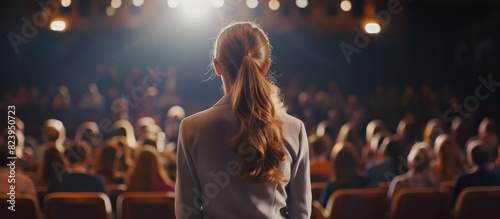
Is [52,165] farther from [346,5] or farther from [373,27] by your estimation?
[346,5]

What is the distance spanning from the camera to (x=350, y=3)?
46.5 ft

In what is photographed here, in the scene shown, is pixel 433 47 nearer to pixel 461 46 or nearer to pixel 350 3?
pixel 461 46

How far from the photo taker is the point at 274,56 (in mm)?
14891

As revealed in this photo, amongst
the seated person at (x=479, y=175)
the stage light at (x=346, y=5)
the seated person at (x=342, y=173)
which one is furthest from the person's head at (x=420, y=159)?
the stage light at (x=346, y=5)

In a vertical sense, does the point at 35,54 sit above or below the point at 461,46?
above

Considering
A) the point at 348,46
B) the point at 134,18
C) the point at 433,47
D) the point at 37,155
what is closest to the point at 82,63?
the point at 134,18

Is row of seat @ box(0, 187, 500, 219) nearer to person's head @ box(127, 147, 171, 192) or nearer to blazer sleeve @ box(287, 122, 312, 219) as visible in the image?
person's head @ box(127, 147, 171, 192)

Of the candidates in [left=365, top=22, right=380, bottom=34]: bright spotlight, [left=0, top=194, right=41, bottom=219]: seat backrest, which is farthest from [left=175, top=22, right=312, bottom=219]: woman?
[left=365, top=22, right=380, bottom=34]: bright spotlight

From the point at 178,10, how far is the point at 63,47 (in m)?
3.19

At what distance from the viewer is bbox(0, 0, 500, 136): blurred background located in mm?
13812

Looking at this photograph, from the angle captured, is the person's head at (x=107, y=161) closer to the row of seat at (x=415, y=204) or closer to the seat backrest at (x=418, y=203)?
the row of seat at (x=415, y=204)

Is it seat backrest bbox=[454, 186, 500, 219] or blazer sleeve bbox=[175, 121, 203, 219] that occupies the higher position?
blazer sleeve bbox=[175, 121, 203, 219]

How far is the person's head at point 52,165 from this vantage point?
5148mm

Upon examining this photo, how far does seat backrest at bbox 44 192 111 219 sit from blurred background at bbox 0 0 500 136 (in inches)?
347
